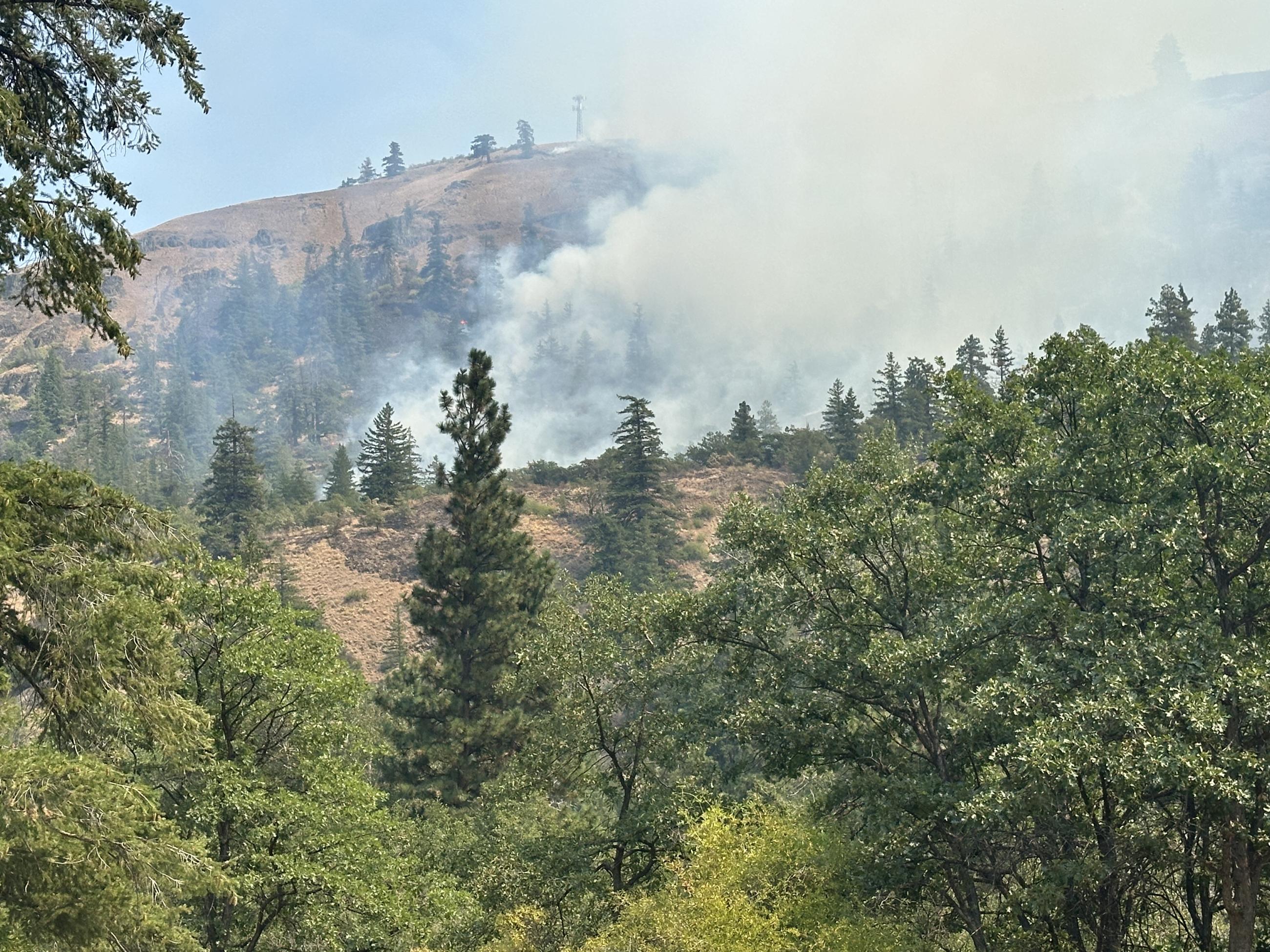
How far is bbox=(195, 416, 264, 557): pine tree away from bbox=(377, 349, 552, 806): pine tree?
27.3 metres

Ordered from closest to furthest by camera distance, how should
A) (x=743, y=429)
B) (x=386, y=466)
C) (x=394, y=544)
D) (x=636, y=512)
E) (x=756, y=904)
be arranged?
(x=756, y=904) < (x=636, y=512) < (x=394, y=544) < (x=386, y=466) < (x=743, y=429)

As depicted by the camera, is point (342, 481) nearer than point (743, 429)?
Yes

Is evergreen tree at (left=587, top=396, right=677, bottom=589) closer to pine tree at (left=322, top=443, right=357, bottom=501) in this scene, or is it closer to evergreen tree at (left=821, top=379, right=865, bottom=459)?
evergreen tree at (left=821, top=379, right=865, bottom=459)

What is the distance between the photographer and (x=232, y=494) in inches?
2532

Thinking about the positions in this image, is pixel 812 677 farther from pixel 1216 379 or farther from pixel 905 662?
pixel 1216 379

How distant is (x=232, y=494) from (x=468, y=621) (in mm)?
36809

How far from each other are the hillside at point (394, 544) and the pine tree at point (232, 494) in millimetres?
5002

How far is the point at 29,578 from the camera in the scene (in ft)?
24.7

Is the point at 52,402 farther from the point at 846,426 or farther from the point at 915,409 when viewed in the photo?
the point at 915,409

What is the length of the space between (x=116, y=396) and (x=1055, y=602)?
212 metres

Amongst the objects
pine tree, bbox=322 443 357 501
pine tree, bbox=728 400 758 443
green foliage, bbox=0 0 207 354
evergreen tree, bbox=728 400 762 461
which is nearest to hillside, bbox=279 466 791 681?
evergreen tree, bbox=728 400 762 461

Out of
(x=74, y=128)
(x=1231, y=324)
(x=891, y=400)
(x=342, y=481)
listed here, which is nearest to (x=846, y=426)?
(x=891, y=400)

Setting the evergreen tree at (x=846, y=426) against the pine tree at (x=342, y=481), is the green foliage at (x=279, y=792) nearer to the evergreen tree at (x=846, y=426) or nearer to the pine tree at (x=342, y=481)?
the evergreen tree at (x=846, y=426)

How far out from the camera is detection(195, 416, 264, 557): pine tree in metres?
60.9
